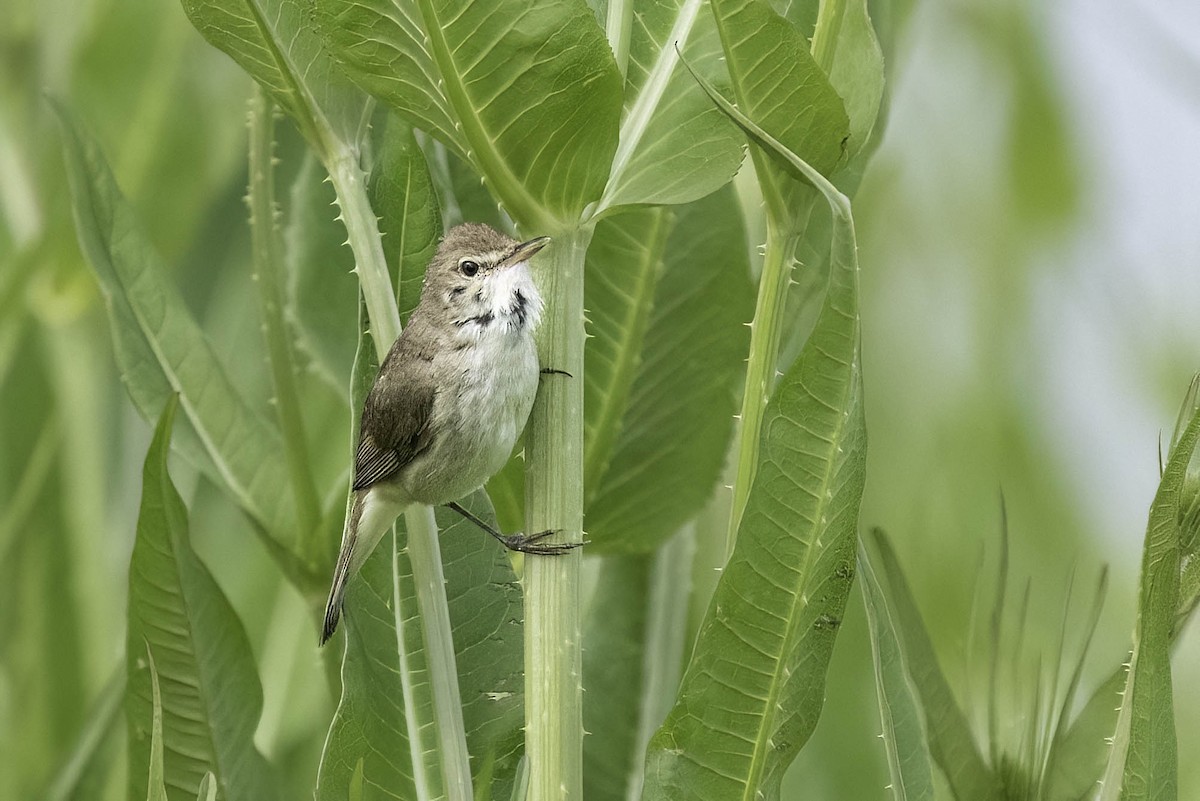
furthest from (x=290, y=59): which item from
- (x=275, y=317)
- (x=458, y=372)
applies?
(x=458, y=372)

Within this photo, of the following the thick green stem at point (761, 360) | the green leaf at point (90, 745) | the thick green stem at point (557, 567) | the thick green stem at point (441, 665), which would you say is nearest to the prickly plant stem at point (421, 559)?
the thick green stem at point (441, 665)

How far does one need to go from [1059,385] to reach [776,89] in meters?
0.58

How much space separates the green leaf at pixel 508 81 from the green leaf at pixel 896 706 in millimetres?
307

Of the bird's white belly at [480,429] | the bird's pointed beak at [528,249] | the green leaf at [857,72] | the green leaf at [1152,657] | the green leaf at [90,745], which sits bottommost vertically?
the green leaf at [90,745]

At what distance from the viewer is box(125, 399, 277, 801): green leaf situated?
0.88 metres

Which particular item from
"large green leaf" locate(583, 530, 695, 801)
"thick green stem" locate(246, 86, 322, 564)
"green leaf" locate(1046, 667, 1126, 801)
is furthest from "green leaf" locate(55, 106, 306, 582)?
"green leaf" locate(1046, 667, 1126, 801)

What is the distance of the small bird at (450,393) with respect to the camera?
93 centimetres

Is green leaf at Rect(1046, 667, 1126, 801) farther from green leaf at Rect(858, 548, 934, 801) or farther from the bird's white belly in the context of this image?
the bird's white belly

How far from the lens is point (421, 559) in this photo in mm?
887

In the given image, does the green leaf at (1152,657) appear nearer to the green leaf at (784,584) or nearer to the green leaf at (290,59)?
the green leaf at (784,584)

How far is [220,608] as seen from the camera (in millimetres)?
910

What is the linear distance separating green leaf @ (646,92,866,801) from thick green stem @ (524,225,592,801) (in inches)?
2.3

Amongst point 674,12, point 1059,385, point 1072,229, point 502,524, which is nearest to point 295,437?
point 502,524

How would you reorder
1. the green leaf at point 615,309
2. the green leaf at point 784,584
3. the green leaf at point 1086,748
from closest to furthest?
the green leaf at point 784,584 < the green leaf at point 1086,748 < the green leaf at point 615,309
